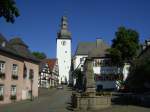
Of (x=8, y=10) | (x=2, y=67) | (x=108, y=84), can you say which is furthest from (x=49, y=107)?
(x=108, y=84)

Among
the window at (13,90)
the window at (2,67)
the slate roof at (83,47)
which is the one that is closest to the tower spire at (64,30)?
the slate roof at (83,47)

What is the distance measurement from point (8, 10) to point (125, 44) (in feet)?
167

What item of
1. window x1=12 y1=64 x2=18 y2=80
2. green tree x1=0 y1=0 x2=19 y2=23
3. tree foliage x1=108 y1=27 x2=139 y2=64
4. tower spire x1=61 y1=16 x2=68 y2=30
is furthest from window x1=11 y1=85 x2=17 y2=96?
tower spire x1=61 y1=16 x2=68 y2=30

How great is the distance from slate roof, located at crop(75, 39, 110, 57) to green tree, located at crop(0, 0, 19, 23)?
2413 inches

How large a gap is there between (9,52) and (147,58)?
17.4 meters

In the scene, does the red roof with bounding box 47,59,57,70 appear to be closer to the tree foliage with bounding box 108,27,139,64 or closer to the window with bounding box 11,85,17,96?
the tree foliage with bounding box 108,27,139,64

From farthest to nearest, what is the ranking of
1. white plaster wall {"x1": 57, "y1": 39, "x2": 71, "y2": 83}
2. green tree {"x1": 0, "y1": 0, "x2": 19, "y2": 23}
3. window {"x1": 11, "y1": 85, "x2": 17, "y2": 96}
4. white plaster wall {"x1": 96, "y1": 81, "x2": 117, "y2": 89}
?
white plaster wall {"x1": 57, "y1": 39, "x2": 71, "y2": 83} < white plaster wall {"x1": 96, "y1": 81, "x2": 117, "y2": 89} < window {"x1": 11, "y1": 85, "x2": 17, "y2": 96} < green tree {"x1": 0, "y1": 0, "x2": 19, "y2": 23}

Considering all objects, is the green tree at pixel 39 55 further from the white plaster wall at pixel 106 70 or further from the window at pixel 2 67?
the window at pixel 2 67

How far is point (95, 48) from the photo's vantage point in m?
79.0

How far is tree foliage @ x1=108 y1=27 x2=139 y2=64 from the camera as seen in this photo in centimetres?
6131

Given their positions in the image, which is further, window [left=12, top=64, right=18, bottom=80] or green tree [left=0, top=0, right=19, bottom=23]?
window [left=12, top=64, right=18, bottom=80]

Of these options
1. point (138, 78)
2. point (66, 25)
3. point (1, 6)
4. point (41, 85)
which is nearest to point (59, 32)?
point (66, 25)

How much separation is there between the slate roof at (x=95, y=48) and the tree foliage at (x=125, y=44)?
35.8 ft

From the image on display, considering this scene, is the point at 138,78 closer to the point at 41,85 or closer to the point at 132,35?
the point at 132,35
